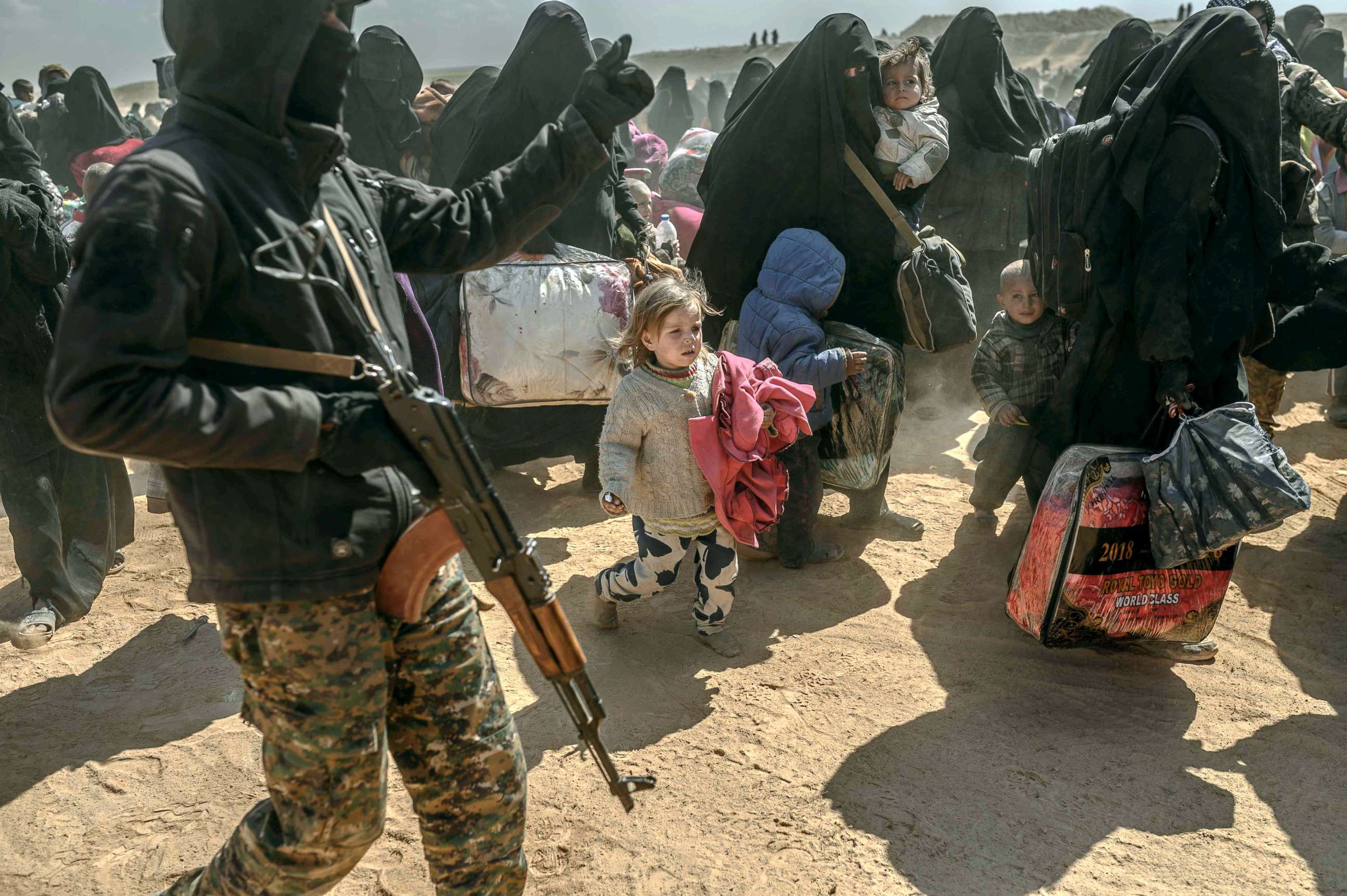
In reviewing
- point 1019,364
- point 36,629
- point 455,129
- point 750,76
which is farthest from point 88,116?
point 1019,364

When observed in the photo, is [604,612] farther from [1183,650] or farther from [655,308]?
[1183,650]

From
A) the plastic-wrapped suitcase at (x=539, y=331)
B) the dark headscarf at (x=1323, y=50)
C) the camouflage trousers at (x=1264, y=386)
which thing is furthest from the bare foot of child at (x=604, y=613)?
the dark headscarf at (x=1323, y=50)

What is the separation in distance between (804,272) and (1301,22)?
11980mm

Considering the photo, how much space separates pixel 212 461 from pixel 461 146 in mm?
5513

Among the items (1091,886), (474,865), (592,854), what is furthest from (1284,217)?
(474,865)

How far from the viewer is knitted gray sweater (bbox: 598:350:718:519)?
148 inches

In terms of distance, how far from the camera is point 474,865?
7.33ft

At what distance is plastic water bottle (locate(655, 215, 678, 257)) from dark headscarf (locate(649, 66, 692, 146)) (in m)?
9.97

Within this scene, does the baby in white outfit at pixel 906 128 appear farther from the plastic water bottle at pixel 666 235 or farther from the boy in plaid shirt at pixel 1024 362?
the plastic water bottle at pixel 666 235

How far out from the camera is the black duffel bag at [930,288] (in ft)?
14.8

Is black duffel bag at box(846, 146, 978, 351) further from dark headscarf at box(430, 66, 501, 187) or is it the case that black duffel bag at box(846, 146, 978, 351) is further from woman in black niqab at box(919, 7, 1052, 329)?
dark headscarf at box(430, 66, 501, 187)

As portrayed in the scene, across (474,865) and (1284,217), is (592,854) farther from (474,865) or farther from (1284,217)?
(1284,217)

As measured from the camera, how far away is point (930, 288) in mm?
4512

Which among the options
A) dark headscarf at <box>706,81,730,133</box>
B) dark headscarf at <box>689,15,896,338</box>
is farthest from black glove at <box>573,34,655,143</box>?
dark headscarf at <box>706,81,730,133</box>
